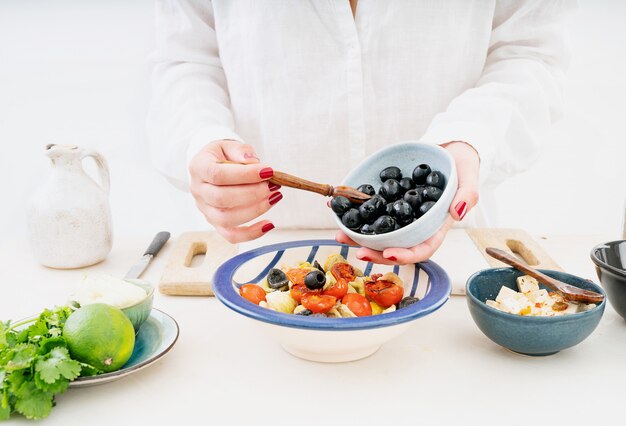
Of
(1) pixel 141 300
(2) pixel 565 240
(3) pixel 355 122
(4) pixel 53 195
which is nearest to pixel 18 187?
(4) pixel 53 195

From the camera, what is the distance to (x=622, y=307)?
96cm

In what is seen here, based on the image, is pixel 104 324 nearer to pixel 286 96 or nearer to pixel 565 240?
pixel 286 96

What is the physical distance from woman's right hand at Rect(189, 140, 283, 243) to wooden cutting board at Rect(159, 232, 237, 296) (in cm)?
13

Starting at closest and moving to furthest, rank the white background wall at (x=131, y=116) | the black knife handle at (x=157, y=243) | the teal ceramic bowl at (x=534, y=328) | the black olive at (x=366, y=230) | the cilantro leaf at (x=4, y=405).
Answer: the cilantro leaf at (x=4, y=405), the teal ceramic bowl at (x=534, y=328), the black olive at (x=366, y=230), the black knife handle at (x=157, y=243), the white background wall at (x=131, y=116)

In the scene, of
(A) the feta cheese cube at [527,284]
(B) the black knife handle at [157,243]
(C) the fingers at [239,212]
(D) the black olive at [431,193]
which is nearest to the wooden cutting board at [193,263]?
(B) the black knife handle at [157,243]

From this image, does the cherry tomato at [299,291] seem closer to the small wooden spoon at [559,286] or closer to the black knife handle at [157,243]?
the small wooden spoon at [559,286]

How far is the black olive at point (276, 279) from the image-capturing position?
3.16ft

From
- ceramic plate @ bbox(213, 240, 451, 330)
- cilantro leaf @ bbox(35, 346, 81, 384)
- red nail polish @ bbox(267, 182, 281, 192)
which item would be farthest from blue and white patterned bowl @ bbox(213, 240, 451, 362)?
cilantro leaf @ bbox(35, 346, 81, 384)

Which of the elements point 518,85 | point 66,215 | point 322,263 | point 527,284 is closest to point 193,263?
point 66,215

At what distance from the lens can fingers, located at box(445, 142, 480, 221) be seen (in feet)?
3.01

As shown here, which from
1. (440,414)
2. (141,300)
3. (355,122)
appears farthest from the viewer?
(355,122)

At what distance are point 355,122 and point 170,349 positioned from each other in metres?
0.74

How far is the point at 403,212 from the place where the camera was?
3.02ft

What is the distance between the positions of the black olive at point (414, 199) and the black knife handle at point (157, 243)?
642 mm
